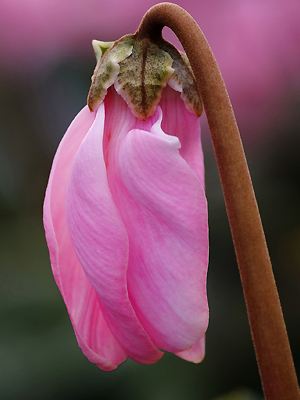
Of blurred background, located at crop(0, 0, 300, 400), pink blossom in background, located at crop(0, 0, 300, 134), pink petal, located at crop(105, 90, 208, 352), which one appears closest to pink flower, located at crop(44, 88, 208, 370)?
pink petal, located at crop(105, 90, 208, 352)

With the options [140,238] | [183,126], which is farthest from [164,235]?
[183,126]

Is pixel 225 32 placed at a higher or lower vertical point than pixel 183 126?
lower

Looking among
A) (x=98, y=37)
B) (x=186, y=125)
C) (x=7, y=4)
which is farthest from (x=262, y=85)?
(x=186, y=125)

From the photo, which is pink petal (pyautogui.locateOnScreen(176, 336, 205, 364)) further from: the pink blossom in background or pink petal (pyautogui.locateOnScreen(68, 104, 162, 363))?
the pink blossom in background

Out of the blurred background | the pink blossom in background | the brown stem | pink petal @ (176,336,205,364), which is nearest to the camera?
the brown stem

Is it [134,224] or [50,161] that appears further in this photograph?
[50,161]

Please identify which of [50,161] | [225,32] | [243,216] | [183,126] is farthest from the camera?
[50,161]

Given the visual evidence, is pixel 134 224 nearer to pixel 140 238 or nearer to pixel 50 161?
pixel 140 238
